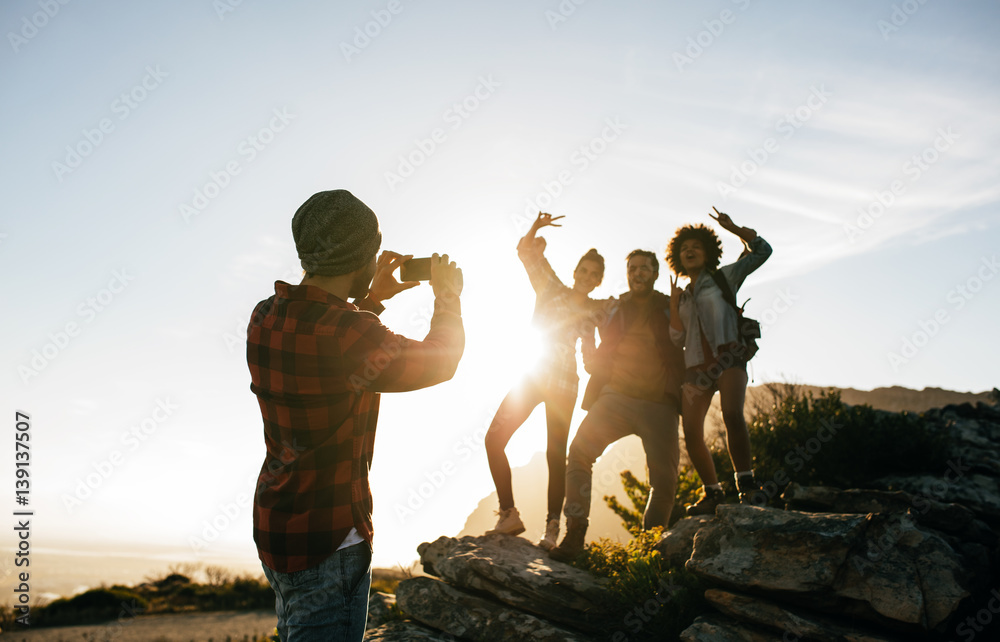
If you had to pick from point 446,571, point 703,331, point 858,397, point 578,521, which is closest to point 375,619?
point 446,571

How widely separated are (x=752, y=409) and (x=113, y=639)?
18.3 meters

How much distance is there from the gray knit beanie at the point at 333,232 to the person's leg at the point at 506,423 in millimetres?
3757

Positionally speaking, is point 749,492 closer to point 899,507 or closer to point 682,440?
point 899,507

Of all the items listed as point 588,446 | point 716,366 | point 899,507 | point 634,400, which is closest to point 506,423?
point 588,446

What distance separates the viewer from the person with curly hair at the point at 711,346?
5172 mm

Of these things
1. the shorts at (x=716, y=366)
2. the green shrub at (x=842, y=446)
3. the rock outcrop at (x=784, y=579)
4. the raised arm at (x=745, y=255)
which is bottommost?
the rock outcrop at (x=784, y=579)

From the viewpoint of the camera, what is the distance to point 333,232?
207cm

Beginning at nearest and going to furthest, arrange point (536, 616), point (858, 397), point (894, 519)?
1. point (894, 519)
2. point (536, 616)
3. point (858, 397)

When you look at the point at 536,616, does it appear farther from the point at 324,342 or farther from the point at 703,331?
the point at 324,342

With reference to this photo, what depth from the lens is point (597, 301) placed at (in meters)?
6.13

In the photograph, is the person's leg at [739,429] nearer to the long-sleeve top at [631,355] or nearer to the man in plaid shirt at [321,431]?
the long-sleeve top at [631,355]

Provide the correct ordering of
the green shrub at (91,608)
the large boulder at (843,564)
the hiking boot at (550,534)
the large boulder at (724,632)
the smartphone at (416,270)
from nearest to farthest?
the smartphone at (416,270)
the large boulder at (843,564)
the large boulder at (724,632)
the hiking boot at (550,534)
the green shrub at (91,608)

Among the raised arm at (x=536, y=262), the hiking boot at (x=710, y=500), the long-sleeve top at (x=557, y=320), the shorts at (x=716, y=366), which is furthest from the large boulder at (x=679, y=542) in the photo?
the raised arm at (x=536, y=262)

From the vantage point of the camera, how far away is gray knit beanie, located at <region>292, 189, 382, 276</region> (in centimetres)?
208
